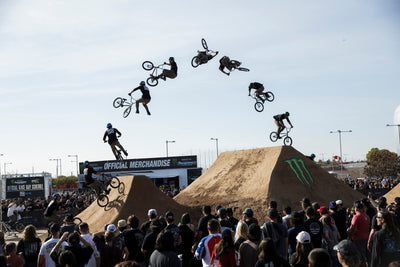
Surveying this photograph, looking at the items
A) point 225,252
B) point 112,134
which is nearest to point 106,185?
point 112,134

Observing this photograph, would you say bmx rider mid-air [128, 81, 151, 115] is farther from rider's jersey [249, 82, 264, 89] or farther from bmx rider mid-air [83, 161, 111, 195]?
rider's jersey [249, 82, 264, 89]

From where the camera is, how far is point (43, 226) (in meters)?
29.5

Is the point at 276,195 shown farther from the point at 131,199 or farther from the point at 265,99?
the point at 131,199

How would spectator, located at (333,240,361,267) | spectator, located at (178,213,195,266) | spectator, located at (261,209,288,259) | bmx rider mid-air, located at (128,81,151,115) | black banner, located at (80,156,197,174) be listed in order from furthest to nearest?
black banner, located at (80,156,197,174) < bmx rider mid-air, located at (128,81,151,115) < spectator, located at (178,213,195,266) < spectator, located at (261,209,288,259) < spectator, located at (333,240,361,267)

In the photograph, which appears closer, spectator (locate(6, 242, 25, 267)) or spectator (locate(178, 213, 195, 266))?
spectator (locate(6, 242, 25, 267))

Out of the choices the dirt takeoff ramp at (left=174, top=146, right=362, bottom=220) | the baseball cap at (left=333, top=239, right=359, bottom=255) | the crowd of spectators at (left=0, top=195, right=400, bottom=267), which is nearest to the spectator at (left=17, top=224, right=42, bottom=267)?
the crowd of spectators at (left=0, top=195, right=400, bottom=267)

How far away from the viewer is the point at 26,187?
5700cm

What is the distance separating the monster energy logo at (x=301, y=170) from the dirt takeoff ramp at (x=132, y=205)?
7.02m

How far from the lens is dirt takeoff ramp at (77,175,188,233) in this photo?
18.9 meters

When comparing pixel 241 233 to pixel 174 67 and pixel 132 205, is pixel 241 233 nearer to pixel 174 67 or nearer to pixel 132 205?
pixel 132 205

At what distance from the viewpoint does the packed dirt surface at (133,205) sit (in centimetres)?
1894

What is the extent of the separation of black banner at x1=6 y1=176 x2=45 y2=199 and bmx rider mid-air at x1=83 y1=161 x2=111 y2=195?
1604 inches

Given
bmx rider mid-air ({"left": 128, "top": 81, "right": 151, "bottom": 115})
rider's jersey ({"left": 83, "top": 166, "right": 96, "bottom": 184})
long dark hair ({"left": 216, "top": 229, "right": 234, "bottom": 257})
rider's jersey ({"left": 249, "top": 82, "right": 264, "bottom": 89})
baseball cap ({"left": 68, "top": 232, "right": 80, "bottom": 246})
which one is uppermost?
rider's jersey ({"left": 249, "top": 82, "right": 264, "bottom": 89})

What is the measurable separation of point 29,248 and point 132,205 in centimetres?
1153
